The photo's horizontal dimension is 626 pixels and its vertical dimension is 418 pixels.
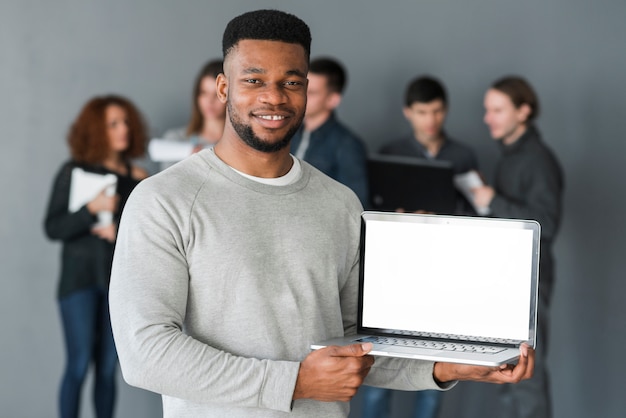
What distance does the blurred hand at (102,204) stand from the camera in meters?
3.52

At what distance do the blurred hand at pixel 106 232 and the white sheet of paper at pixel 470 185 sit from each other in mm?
1369

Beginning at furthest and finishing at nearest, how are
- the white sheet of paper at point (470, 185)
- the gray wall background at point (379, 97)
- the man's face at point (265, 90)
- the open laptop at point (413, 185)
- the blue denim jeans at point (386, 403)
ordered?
the gray wall background at point (379, 97)
the blue denim jeans at point (386, 403)
the white sheet of paper at point (470, 185)
the open laptop at point (413, 185)
the man's face at point (265, 90)

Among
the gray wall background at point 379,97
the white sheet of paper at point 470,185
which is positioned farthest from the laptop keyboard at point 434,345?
the gray wall background at point 379,97

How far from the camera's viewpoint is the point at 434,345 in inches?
59.9

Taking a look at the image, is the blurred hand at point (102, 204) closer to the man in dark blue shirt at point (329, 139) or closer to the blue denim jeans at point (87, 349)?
the blue denim jeans at point (87, 349)

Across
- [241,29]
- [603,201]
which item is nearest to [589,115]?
[603,201]

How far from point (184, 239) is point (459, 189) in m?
2.24

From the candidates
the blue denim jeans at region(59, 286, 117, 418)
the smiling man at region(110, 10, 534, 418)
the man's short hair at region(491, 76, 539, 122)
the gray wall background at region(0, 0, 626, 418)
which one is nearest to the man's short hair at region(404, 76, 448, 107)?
the man's short hair at region(491, 76, 539, 122)

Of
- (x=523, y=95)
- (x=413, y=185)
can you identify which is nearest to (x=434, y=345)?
(x=413, y=185)

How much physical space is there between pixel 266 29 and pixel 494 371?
696mm

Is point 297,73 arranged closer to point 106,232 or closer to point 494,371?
point 494,371

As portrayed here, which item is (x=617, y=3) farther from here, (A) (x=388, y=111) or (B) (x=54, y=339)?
(B) (x=54, y=339)

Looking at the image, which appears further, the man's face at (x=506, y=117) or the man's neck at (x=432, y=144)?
the man's neck at (x=432, y=144)

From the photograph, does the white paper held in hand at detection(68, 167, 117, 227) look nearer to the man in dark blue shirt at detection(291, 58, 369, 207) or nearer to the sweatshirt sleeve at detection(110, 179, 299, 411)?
the man in dark blue shirt at detection(291, 58, 369, 207)
